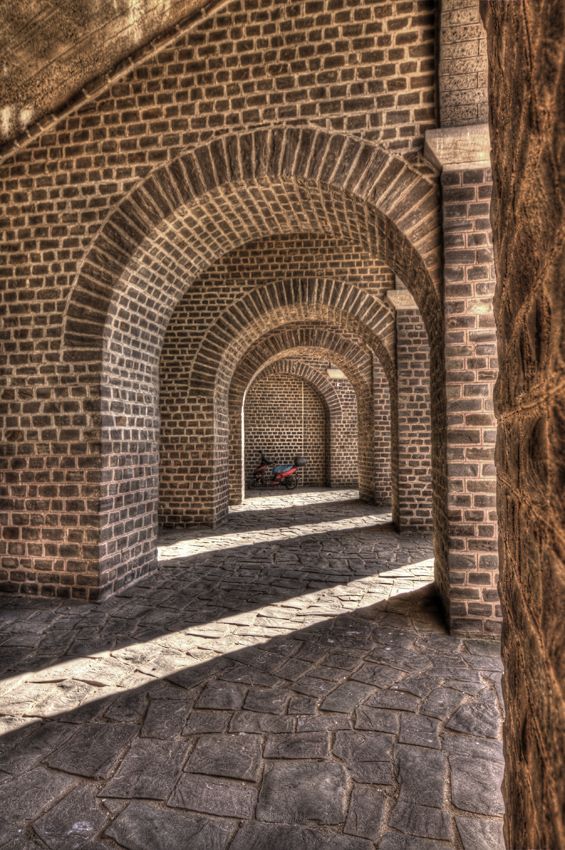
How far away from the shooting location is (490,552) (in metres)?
3.38

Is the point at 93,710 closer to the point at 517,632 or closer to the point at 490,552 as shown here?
the point at 517,632

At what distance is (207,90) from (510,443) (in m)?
4.31

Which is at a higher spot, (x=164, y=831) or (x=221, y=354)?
(x=221, y=354)

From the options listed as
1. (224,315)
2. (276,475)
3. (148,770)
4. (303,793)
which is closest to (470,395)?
(303,793)

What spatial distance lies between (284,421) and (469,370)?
505 inches

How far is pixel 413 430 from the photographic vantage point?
716cm

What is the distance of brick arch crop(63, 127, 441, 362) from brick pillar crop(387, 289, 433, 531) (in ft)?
8.56

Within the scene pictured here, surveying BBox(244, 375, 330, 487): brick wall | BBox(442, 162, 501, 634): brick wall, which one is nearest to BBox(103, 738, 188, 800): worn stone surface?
BBox(442, 162, 501, 634): brick wall

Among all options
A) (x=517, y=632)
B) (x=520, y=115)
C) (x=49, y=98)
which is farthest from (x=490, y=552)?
(x=49, y=98)

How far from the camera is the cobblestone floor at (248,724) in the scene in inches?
66.5

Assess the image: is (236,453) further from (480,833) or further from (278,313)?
(480,833)

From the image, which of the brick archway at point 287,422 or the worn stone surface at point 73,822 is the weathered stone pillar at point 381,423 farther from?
the worn stone surface at point 73,822

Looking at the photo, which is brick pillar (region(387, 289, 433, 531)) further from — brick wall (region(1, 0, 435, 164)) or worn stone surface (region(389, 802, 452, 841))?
worn stone surface (region(389, 802, 452, 841))

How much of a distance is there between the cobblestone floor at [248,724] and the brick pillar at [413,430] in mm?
2882
